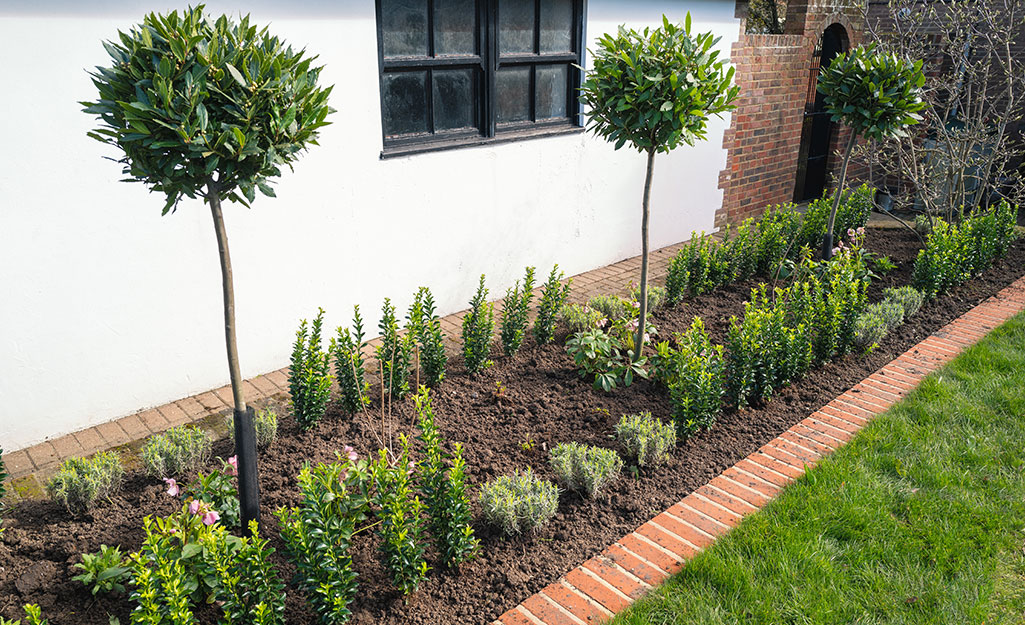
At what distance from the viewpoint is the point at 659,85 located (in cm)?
446

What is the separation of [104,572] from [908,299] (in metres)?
6.17

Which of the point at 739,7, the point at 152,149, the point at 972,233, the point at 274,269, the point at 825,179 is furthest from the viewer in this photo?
the point at 825,179

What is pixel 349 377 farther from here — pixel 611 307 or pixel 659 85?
pixel 659 85

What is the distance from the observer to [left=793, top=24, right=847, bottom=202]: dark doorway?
10.4m

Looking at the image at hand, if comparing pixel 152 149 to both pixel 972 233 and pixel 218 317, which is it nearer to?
pixel 218 317

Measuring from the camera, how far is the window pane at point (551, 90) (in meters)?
7.06

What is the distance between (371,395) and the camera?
16.1 feet

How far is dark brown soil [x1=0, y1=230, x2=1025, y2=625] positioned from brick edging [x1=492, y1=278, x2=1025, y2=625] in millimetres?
79

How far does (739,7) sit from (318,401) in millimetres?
6993

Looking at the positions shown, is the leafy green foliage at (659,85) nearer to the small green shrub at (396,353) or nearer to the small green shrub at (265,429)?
the small green shrub at (396,353)

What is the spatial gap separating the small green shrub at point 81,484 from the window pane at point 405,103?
3313 mm

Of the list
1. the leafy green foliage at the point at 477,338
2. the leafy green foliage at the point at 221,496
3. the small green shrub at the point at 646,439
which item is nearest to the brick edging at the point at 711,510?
the small green shrub at the point at 646,439

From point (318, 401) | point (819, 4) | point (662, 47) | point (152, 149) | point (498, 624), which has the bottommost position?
point (498, 624)

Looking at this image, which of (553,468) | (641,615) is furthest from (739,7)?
(641,615)
